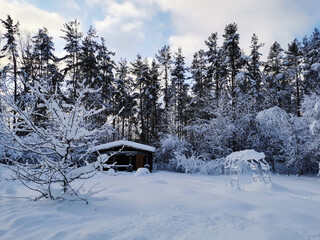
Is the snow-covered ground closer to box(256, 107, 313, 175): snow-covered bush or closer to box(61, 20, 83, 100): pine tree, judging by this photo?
box(256, 107, 313, 175): snow-covered bush

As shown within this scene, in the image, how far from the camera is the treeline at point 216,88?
18359mm

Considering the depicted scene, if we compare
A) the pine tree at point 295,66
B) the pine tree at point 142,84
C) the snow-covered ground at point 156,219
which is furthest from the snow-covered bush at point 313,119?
the pine tree at point 142,84

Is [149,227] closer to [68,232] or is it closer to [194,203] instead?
[68,232]

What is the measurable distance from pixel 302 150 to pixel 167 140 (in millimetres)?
12289

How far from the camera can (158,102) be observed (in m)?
30.5

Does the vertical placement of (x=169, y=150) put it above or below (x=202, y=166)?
above

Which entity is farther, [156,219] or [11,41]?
[11,41]

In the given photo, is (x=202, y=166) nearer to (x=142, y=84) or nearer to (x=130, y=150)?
(x=130, y=150)

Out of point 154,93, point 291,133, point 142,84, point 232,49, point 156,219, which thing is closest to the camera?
point 156,219

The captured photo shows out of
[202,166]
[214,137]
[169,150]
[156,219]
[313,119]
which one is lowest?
[202,166]

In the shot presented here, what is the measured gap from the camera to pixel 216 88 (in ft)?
80.2

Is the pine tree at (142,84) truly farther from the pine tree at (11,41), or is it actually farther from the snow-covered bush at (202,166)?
the pine tree at (11,41)

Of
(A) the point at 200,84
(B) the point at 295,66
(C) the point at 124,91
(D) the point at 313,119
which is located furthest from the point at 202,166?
(B) the point at 295,66

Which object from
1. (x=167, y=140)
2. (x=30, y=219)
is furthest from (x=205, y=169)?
(x=30, y=219)
